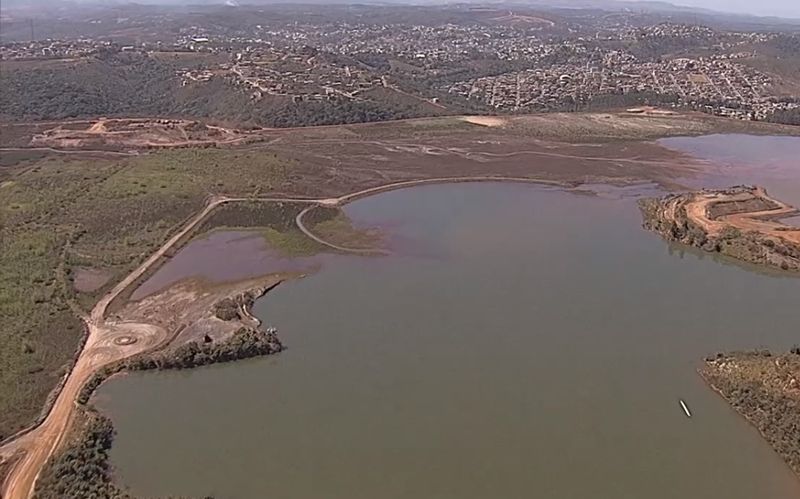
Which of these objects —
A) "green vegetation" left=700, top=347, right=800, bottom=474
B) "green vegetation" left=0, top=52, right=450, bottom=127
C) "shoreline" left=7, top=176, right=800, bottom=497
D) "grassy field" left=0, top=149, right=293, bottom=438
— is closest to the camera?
"green vegetation" left=700, top=347, right=800, bottom=474

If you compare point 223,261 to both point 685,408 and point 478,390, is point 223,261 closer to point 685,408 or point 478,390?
point 478,390

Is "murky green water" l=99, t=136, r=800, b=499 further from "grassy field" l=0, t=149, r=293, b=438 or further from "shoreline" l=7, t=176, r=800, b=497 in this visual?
"shoreline" l=7, t=176, r=800, b=497

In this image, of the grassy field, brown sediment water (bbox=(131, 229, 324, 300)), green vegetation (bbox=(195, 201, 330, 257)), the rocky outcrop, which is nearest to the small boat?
the rocky outcrop

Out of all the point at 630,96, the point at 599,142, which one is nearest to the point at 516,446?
the point at 599,142

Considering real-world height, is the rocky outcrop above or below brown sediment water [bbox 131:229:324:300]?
above

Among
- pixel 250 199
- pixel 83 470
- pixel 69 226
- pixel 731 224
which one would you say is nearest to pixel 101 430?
pixel 83 470

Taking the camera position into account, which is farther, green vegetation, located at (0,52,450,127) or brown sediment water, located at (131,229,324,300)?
green vegetation, located at (0,52,450,127)

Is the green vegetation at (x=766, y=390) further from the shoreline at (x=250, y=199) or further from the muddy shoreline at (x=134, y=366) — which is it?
the shoreline at (x=250, y=199)
